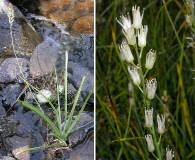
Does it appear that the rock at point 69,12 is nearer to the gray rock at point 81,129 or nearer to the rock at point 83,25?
the rock at point 83,25

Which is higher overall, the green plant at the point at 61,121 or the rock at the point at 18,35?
the rock at the point at 18,35

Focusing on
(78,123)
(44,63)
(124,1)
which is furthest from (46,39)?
(124,1)

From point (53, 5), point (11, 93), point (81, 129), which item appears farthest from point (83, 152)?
point (53, 5)

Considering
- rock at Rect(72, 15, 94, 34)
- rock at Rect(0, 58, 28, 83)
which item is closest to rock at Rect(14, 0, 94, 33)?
rock at Rect(72, 15, 94, 34)

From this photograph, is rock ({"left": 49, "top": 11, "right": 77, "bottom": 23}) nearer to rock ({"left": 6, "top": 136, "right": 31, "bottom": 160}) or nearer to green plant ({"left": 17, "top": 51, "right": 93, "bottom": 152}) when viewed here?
green plant ({"left": 17, "top": 51, "right": 93, "bottom": 152})

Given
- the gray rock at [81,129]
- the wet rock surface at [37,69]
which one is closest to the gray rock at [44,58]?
the wet rock surface at [37,69]

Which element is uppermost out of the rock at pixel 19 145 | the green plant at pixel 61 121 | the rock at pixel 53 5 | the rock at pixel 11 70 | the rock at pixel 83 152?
the rock at pixel 53 5

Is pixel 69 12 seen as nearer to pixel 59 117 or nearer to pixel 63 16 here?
pixel 63 16
